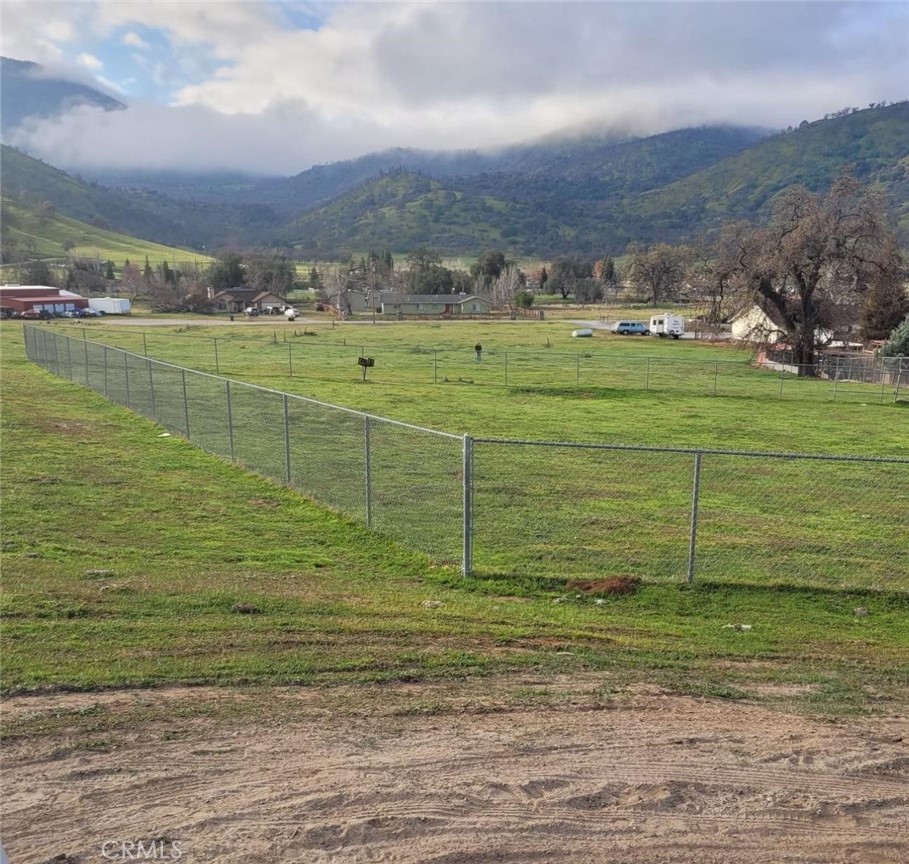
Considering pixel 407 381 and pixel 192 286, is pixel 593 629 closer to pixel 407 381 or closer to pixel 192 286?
pixel 407 381

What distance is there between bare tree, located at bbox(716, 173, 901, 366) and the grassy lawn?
40.0 m

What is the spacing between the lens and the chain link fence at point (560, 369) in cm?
3241

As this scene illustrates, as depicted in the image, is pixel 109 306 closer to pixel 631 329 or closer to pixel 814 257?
pixel 631 329

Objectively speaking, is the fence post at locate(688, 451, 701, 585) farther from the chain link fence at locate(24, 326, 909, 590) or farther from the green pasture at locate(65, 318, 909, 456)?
the green pasture at locate(65, 318, 909, 456)

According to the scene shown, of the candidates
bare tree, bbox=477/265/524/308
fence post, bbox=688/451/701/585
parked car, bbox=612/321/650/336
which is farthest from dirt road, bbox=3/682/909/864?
bare tree, bbox=477/265/524/308

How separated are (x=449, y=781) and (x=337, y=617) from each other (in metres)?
2.91

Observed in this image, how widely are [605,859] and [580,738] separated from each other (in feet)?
4.17

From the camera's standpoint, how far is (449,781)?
16.4 feet

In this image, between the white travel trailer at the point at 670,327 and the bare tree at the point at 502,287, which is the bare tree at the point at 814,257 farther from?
the bare tree at the point at 502,287

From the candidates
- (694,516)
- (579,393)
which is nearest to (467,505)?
(694,516)

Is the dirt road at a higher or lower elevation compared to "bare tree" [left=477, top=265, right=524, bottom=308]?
lower

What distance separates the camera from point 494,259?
515 feet

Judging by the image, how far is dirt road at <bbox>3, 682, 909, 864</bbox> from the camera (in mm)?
4426

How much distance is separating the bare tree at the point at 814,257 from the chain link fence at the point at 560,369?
9.79ft
